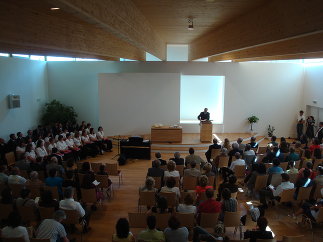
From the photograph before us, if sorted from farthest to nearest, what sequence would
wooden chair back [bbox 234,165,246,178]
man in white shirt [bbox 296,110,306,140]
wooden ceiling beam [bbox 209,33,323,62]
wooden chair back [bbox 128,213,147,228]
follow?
1. man in white shirt [bbox 296,110,306,140]
2. wooden chair back [bbox 234,165,246,178]
3. wooden ceiling beam [bbox 209,33,323,62]
4. wooden chair back [bbox 128,213,147,228]

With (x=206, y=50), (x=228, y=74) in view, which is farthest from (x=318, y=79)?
(x=206, y=50)

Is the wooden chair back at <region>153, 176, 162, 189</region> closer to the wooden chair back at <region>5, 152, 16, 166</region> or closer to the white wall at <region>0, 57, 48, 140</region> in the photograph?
the wooden chair back at <region>5, 152, 16, 166</region>

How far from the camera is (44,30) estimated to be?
5.89m

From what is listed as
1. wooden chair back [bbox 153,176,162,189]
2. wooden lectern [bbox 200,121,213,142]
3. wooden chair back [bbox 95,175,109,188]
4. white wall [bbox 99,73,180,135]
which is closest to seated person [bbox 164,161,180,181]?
wooden chair back [bbox 153,176,162,189]

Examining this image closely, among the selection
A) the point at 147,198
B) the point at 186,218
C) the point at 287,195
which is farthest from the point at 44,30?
the point at 287,195

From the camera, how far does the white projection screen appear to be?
15.2m

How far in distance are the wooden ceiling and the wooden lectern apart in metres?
4.52

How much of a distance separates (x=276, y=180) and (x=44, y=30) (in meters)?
6.20

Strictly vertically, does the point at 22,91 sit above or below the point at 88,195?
above

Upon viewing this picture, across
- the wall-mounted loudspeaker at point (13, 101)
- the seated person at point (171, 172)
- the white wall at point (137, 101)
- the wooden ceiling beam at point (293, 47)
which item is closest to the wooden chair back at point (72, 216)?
the seated person at point (171, 172)

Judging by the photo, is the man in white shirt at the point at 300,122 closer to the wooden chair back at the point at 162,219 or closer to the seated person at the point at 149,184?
the seated person at the point at 149,184

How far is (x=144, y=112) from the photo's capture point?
1401cm

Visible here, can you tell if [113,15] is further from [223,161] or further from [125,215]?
[223,161]

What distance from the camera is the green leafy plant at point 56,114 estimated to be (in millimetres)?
13617
